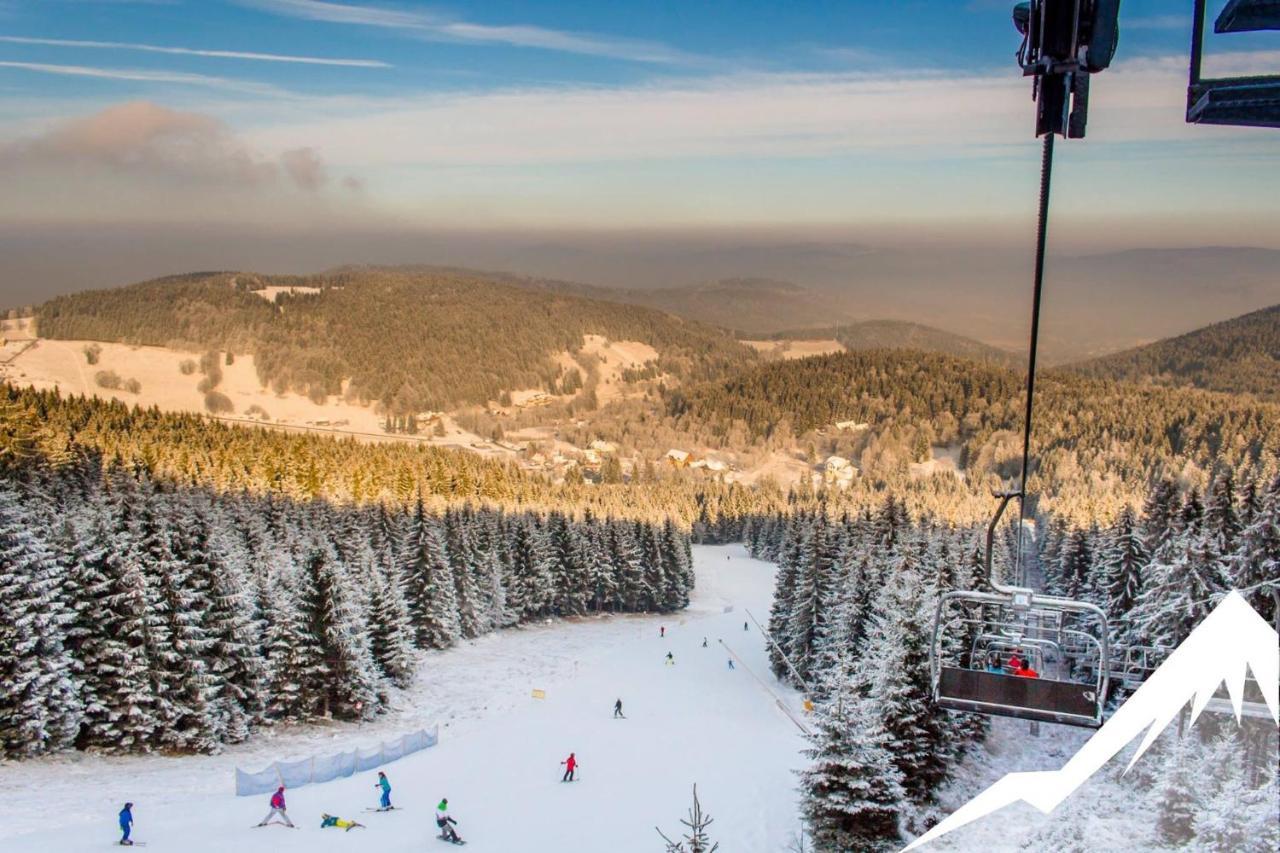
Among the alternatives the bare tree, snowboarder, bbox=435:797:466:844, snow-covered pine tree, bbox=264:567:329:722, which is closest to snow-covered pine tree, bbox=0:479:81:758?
snow-covered pine tree, bbox=264:567:329:722

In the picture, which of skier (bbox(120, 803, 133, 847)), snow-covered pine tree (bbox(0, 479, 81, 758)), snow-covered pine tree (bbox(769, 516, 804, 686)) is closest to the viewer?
skier (bbox(120, 803, 133, 847))

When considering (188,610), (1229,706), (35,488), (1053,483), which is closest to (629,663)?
(188,610)

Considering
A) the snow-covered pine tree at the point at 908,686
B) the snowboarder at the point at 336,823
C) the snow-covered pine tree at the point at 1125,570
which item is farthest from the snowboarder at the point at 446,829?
the snow-covered pine tree at the point at 1125,570

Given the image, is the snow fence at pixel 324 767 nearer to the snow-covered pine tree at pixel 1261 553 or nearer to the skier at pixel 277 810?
the skier at pixel 277 810

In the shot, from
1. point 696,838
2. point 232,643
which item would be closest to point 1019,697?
point 696,838

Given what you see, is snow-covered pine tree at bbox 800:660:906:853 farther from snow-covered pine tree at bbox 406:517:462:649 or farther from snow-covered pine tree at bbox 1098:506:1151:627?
snow-covered pine tree at bbox 406:517:462:649

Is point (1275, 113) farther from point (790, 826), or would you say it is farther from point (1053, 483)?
point (1053, 483)
